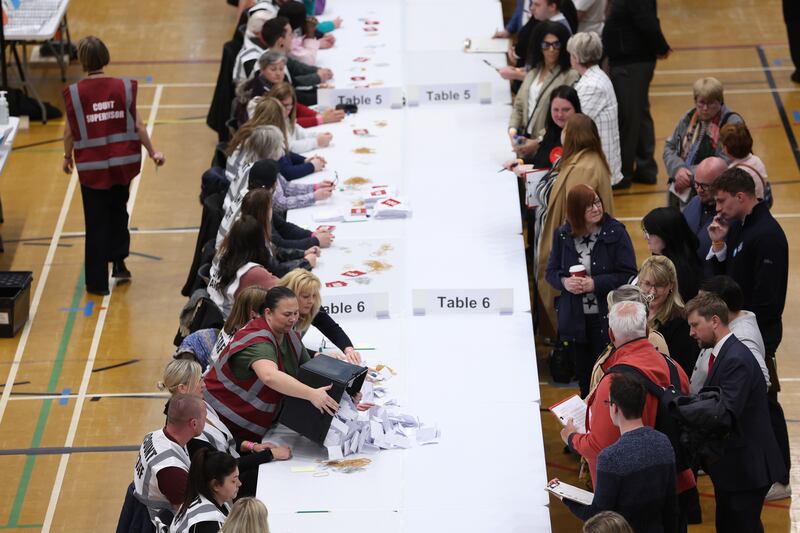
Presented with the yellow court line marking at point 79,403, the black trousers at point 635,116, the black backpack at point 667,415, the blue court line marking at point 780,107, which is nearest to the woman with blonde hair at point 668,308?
the black backpack at point 667,415

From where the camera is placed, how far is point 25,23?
1230cm

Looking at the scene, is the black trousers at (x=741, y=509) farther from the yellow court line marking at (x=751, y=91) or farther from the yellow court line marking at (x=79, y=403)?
the yellow court line marking at (x=751, y=91)

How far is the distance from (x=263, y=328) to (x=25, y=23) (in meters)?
7.49

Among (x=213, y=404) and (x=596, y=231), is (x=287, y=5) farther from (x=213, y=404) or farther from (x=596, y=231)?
(x=213, y=404)

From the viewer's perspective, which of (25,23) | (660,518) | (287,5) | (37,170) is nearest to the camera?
(660,518)

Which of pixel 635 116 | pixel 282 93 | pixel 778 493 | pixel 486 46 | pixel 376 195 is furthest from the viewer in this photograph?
pixel 486 46

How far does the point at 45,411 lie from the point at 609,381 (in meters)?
4.10

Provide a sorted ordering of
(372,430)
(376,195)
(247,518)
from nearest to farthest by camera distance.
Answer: (247,518), (372,430), (376,195)

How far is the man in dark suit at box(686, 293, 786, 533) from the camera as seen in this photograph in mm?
5695

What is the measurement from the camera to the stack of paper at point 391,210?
26.7 ft

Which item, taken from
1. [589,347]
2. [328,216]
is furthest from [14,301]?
[589,347]

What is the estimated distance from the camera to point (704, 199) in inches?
285

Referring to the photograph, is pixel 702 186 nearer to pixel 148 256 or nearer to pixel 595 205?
pixel 595 205

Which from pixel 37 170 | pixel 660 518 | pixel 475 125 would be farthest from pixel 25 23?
pixel 660 518
